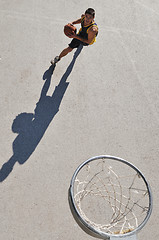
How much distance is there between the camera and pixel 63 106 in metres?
5.23

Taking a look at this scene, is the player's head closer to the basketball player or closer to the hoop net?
the basketball player

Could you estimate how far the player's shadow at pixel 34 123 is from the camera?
15.2 feet

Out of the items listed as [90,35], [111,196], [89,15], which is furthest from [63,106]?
[111,196]

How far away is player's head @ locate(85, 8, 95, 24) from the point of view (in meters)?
4.65

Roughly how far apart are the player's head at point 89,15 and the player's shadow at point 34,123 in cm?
119

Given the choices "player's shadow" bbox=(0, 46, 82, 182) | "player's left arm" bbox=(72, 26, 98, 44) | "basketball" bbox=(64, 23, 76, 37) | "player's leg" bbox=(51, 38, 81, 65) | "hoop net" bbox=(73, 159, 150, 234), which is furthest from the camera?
"player's leg" bbox=(51, 38, 81, 65)

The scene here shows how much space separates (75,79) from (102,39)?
50.2 inches

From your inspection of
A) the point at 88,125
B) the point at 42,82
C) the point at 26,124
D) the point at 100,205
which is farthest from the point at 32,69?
the point at 100,205

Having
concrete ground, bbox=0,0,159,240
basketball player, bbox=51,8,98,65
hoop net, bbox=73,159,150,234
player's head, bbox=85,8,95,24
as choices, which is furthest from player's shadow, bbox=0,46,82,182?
player's head, bbox=85,8,95,24

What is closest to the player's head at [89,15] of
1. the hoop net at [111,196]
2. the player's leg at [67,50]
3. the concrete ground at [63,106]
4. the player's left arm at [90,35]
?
the player's left arm at [90,35]

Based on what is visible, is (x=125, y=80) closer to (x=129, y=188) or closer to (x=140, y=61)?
(x=140, y=61)

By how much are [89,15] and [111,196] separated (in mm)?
3012

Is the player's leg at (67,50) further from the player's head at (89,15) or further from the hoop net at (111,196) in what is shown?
the hoop net at (111,196)

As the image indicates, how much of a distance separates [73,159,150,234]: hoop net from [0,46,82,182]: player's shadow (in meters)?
1.01
